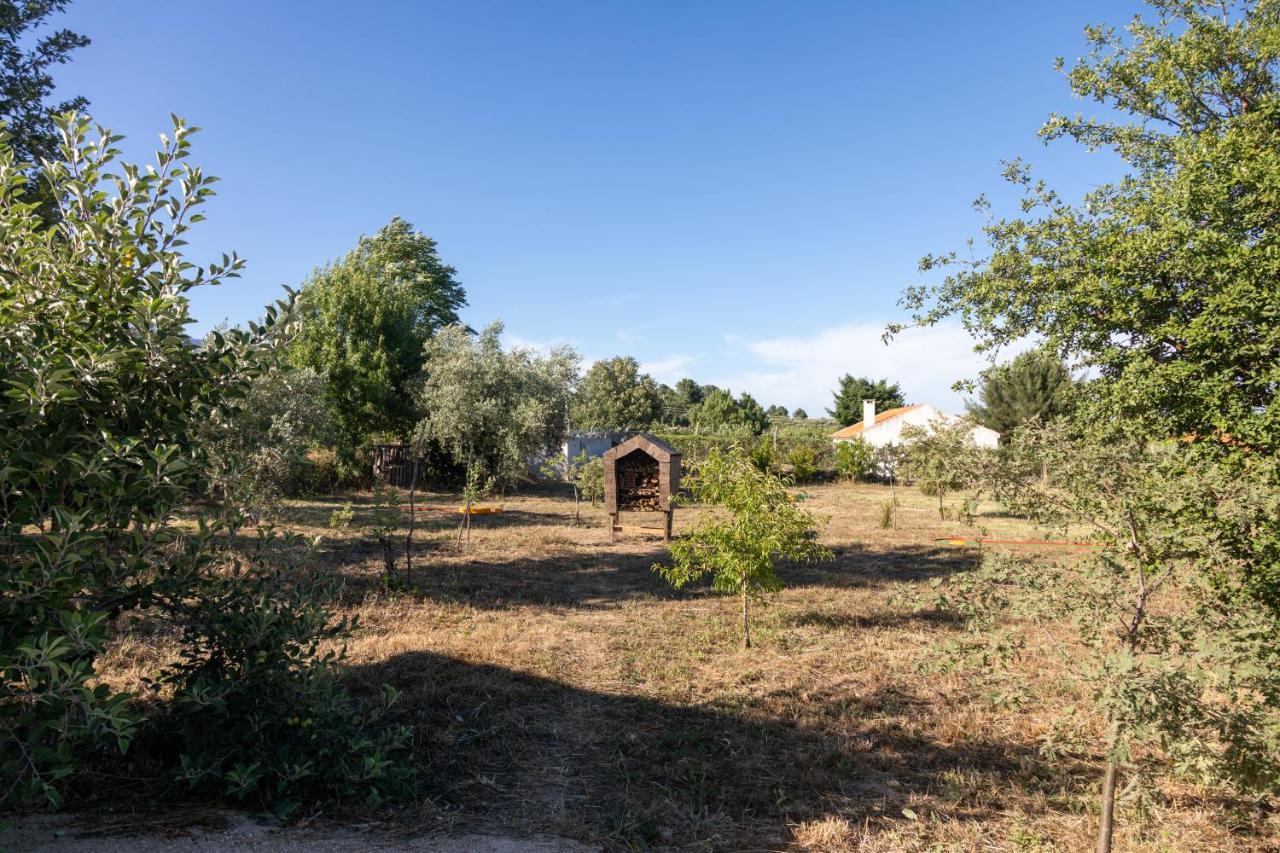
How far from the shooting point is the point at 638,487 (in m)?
17.0

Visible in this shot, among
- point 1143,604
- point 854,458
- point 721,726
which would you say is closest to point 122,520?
point 721,726

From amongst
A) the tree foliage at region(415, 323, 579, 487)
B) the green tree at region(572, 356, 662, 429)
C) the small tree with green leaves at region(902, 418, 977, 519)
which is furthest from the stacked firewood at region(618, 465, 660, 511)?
the green tree at region(572, 356, 662, 429)

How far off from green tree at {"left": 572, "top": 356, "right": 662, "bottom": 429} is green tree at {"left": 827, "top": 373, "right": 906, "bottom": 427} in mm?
15512

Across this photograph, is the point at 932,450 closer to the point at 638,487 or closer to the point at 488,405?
the point at 638,487

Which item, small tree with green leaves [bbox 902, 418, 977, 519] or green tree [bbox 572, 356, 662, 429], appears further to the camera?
green tree [bbox 572, 356, 662, 429]

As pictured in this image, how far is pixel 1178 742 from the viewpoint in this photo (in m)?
3.21

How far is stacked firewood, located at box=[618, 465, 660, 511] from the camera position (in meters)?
16.7

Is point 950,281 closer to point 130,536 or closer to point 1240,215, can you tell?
point 1240,215

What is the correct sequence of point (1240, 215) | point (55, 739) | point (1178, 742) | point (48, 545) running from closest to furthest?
point (48, 545) < point (1178, 742) < point (55, 739) < point (1240, 215)

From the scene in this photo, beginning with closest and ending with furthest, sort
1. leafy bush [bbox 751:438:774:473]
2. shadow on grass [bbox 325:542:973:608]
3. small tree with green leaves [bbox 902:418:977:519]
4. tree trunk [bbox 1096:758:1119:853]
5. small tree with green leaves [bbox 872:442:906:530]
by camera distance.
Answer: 1. tree trunk [bbox 1096:758:1119:853]
2. shadow on grass [bbox 325:542:973:608]
3. small tree with green leaves [bbox 902:418:977:519]
4. small tree with green leaves [bbox 872:442:906:530]
5. leafy bush [bbox 751:438:774:473]

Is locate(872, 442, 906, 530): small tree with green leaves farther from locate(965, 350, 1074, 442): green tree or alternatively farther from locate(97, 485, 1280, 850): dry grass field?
locate(97, 485, 1280, 850): dry grass field

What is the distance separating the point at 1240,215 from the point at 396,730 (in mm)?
8123

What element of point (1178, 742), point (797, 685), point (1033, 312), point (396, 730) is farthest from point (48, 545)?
point (1033, 312)

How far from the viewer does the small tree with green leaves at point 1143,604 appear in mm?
3260
